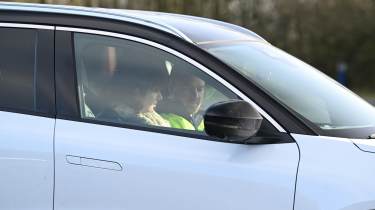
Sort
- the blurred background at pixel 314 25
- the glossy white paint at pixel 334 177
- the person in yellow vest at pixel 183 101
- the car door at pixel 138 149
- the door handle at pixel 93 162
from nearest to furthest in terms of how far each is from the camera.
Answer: the glossy white paint at pixel 334 177, the car door at pixel 138 149, the door handle at pixel 93 162, the person in yellow vest at pixel 183 101, the blurred background at pixel 314 25

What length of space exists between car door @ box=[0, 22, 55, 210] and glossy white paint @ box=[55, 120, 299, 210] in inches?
3.2

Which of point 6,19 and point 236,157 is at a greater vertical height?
point 6,19

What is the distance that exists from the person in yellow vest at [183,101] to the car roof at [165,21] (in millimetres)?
203

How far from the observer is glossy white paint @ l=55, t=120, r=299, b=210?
3.04 meters

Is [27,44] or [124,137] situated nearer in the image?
[124,137]

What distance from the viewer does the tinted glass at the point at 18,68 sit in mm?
3455

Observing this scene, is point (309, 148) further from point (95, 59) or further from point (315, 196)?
point (95, 59)

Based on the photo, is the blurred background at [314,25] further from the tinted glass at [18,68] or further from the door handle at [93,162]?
the door handle at [93,162]

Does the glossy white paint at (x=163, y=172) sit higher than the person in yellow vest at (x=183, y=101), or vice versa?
the person in yellow vest at (x=183, y=101)

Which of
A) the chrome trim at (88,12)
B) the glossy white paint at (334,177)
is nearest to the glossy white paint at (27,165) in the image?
the chrome trim at (88,12)

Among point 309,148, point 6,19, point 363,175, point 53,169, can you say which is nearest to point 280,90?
point 309,148

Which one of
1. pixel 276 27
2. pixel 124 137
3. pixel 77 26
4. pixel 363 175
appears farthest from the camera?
pixel 276 27

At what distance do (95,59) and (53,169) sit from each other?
0.62 metres

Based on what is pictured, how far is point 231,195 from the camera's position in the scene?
3.06m
